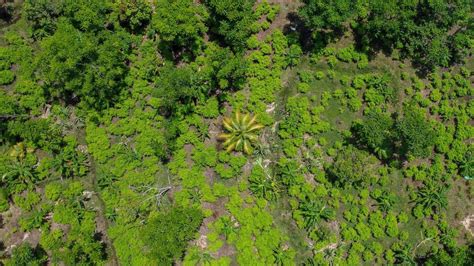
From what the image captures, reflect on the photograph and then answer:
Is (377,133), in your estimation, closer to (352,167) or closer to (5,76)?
(352,167)

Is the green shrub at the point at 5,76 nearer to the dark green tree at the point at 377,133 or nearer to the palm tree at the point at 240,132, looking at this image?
the palm tree at the point at 240,132

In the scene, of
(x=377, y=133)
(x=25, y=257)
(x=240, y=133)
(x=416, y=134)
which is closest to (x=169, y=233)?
(x=240, y=133)

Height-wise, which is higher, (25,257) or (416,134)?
(416,134)

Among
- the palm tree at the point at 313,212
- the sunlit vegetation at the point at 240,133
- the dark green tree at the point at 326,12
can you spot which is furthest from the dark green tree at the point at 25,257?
the dark green tree at the point at 326,12

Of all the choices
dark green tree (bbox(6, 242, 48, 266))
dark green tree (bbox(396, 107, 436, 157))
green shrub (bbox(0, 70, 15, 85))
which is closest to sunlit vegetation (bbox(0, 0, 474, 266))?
green shrub (bbox(0, 70, 15, 85))

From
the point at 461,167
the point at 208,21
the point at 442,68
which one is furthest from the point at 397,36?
the point at 208,21

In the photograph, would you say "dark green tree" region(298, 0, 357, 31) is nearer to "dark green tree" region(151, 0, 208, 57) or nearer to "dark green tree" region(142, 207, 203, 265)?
"dark green tree" region(151, 0, 208, 57)

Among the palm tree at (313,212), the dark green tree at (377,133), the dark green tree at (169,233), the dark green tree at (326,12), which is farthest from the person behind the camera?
the palm tree at (313,212)
